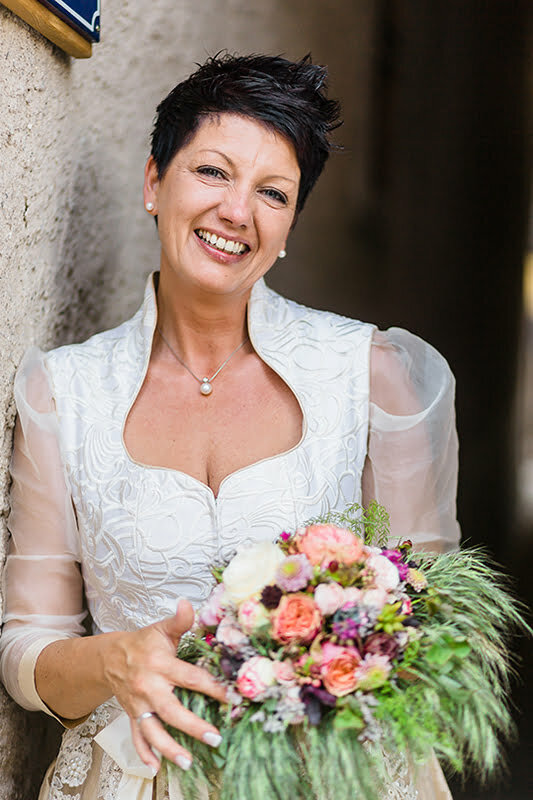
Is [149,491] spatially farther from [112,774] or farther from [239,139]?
[239,139]

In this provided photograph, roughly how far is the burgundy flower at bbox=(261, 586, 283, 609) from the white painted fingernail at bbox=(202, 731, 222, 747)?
0.18m

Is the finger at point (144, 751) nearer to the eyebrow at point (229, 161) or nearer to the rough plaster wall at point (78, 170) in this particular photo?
the rough plaster wall at point (78, 170)

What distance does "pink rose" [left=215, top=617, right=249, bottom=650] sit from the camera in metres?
1.12

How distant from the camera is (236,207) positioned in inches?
61.8

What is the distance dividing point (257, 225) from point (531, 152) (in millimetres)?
3505

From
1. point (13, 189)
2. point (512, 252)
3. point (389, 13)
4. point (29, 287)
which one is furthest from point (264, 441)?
point (512, 252)

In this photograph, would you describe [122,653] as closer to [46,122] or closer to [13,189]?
[13,189]

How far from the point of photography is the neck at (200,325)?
69.1 inches

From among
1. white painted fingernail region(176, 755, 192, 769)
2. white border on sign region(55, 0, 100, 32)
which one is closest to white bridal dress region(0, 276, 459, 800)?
white painted fingernail region(176, 755, 192, 769)

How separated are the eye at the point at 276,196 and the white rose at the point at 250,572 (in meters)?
0.73

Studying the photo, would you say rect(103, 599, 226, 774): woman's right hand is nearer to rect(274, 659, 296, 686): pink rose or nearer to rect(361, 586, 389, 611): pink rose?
rect(274, 659, 296, 686): pink rose

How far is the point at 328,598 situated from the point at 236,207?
75cm

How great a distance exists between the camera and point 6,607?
1.60m

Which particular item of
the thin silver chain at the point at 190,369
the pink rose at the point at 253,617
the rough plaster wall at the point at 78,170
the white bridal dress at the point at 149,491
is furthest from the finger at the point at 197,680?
the thin silver chain at the point at 190,369
